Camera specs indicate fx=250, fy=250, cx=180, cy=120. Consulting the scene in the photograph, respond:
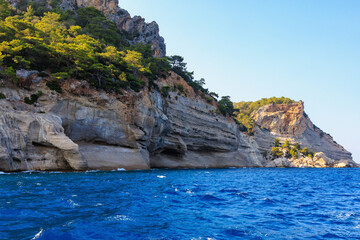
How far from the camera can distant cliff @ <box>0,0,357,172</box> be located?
28453mm

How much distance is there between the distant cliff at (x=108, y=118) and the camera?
93.4ft

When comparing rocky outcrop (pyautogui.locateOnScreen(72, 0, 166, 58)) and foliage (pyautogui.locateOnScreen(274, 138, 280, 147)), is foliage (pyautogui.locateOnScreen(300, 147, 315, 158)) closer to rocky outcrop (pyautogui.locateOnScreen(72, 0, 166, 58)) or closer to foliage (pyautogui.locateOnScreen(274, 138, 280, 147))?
foliage (pyautogui.locateOnScreen(274, 138, 280, 147))

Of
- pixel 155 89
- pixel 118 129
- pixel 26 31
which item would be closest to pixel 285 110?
pixel 155 89

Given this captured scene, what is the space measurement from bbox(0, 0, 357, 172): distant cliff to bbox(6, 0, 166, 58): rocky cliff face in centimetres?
432

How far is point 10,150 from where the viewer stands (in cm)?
2509

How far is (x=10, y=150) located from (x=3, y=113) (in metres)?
4.24

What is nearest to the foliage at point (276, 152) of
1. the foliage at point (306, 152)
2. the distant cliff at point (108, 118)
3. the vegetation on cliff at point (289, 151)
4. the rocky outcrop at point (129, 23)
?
the vegetation on cliff at point (289, 151)

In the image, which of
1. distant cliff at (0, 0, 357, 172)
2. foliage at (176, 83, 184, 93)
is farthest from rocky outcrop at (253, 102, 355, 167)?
foliage at (176, 83, 184, 93)

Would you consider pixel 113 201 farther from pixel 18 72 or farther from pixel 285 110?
pixel 285 110

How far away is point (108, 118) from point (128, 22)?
58684 millimetres

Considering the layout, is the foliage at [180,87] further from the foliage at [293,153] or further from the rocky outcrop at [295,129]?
the foliage at [293,153]

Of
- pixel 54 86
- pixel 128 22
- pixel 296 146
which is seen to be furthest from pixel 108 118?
A: pixel 296 146

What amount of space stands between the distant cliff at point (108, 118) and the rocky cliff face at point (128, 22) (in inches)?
170

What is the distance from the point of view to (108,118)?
3847 centimetres
